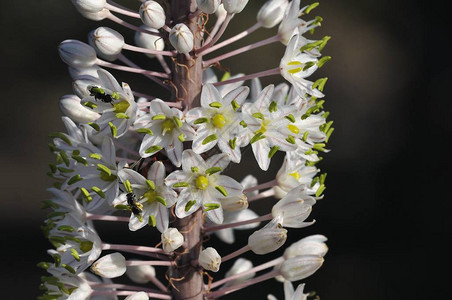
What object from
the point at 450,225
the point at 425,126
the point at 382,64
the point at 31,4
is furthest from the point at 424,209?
the point at 31,4

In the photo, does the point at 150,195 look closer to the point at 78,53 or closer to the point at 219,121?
the point at 219,121

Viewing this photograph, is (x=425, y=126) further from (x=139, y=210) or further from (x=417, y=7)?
(x=139, y=210)

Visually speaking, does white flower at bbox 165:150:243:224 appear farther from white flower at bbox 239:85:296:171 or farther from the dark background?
the dark background

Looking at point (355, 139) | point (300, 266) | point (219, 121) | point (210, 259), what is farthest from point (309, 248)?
point (355, 139)

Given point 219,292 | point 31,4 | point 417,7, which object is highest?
point 31,4

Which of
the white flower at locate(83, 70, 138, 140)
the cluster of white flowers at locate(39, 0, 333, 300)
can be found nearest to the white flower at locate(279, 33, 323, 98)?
the cluster of white flowers at locate(39, 0, 333, 300)

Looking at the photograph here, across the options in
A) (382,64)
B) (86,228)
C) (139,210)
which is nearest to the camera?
(139,210)
